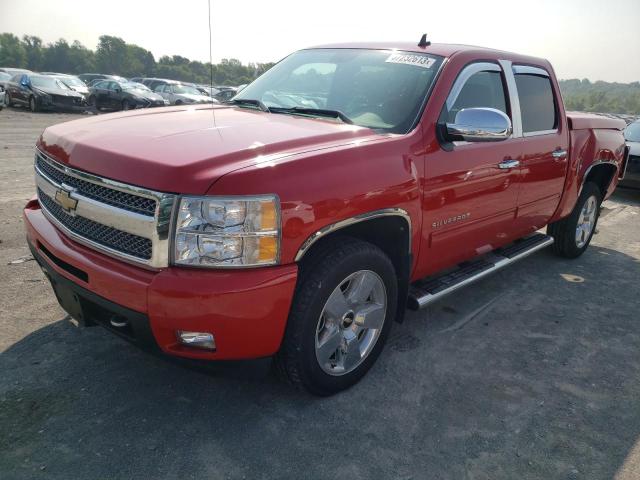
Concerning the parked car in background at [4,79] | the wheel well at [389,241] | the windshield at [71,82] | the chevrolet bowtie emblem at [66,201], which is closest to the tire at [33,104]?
the windshield at [71,82]

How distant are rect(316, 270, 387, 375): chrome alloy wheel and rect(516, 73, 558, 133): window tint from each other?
6.53 feet

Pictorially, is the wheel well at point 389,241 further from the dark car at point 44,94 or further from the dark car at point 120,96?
the dark car at point 44,94

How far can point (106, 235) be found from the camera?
241 cm

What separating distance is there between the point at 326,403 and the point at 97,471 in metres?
1.16

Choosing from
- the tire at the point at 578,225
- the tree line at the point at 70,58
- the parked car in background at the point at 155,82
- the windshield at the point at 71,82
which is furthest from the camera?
the tree line at the point at 70,58

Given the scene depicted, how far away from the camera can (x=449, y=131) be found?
10.1 ft

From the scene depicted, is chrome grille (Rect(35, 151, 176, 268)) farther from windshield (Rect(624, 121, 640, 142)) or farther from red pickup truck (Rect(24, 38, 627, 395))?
windshield (Rect(624, 121, 640, 142))

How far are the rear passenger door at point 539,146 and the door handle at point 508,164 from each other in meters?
0.11

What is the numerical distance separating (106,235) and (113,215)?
0.15m

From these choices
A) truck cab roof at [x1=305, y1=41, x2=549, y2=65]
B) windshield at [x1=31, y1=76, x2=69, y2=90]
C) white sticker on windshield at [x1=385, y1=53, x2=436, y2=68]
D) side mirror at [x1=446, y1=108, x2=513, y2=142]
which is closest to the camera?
side mirror at [x1=446, y1=108, x2=513, y2=142]

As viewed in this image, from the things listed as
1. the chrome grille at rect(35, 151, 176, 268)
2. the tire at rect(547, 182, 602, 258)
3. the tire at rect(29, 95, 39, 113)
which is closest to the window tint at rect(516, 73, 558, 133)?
the tire at rect(547, 182, 602, 258)

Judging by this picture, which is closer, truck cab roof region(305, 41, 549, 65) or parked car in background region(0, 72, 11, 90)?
truck cab roof region(305, 41, 549, 65)

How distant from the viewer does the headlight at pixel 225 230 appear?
7.05ft

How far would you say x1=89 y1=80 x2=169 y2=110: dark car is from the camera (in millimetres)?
20594
